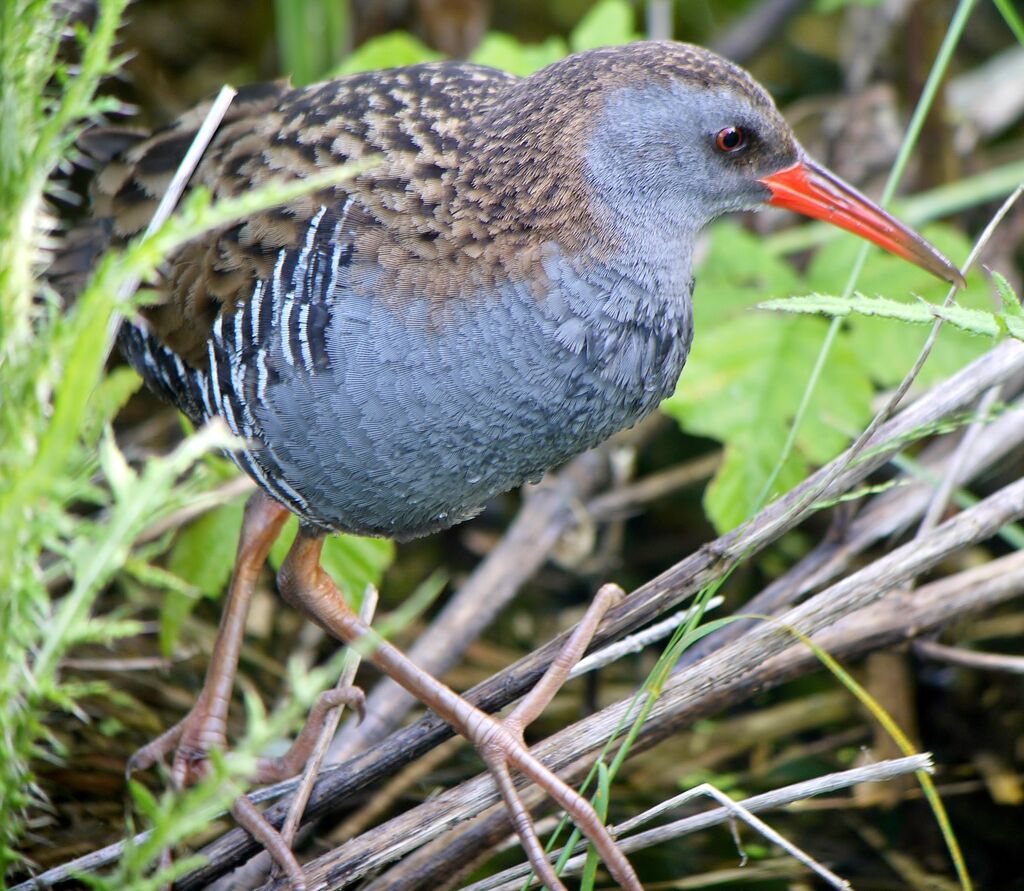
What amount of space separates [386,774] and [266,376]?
2.01 ft

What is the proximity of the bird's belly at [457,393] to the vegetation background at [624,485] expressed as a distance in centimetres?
18

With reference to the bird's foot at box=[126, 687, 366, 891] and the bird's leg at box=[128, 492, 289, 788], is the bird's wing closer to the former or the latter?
the bird's leg at box=[128, 492, 289, 788]

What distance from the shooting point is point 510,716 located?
80.7 inches

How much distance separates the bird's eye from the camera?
1.99 meters

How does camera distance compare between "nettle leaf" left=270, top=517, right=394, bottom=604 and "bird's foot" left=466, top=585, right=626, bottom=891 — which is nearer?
"bird's foot" left=466, top=585, right=626, bottom=891

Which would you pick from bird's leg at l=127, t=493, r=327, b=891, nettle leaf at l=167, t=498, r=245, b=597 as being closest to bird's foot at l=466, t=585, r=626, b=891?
bird's leg at l=127, t=493, r=327, b=891

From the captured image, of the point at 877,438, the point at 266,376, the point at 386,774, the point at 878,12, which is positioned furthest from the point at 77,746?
the point at 878,12

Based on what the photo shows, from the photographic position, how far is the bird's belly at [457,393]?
6.13 feet

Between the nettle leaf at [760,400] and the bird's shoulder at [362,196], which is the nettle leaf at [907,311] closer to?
the bird's shoulder at [362,196]

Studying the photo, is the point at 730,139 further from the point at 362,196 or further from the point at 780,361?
the point at 780,361

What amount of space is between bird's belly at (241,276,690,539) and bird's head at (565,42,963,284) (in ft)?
0.57

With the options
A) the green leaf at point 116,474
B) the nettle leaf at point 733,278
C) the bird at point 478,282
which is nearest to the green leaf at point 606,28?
the nettle leaf at point 733,278

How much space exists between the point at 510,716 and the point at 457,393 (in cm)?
51

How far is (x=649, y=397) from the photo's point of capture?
196 cm
